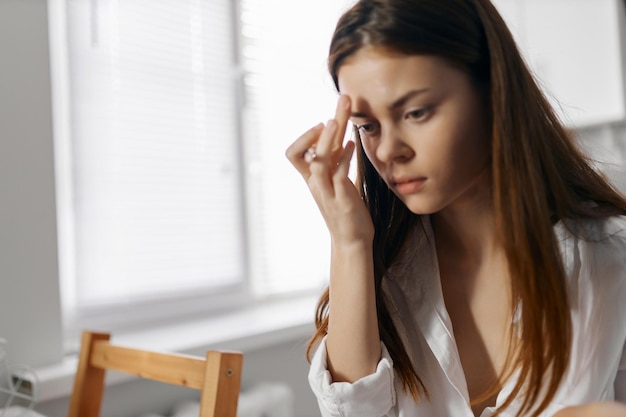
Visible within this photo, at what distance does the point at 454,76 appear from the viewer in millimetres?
740

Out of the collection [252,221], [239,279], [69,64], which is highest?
[69,64]

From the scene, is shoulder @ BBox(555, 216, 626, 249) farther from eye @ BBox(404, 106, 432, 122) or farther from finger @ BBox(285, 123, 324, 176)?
finger @ BBox(285, 123, 324, 176)

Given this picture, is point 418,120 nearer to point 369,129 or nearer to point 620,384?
point 369,129

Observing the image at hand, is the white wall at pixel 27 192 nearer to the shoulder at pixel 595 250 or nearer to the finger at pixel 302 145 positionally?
the finger at pixel 302 145

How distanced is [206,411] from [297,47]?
5.01ft

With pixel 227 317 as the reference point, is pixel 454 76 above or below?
above

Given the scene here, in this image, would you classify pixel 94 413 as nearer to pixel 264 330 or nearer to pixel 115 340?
pixel 115 340

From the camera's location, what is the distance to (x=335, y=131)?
0.81m

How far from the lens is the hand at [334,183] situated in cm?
83

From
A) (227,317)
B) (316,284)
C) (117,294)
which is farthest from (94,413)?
(316,284)

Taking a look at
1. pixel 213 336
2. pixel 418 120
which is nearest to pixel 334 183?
pixel 418 120

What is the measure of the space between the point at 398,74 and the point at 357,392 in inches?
17.1

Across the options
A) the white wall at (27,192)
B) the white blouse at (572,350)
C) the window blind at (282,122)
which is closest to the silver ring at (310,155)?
the white blouse at (572,350)

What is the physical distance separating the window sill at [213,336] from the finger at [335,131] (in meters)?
0.73
